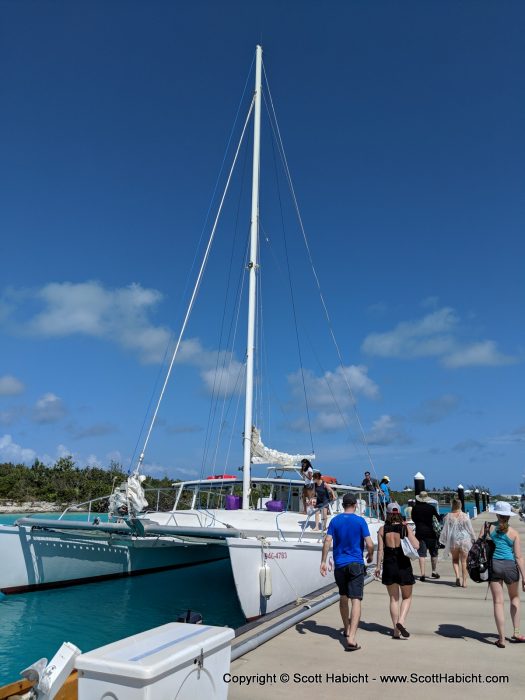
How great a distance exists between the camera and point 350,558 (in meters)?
6.37

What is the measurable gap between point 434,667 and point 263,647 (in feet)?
6.07

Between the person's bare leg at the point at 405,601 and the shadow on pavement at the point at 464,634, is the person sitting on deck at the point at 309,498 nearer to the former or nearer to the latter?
the shadow on pavement at the point at 464,634

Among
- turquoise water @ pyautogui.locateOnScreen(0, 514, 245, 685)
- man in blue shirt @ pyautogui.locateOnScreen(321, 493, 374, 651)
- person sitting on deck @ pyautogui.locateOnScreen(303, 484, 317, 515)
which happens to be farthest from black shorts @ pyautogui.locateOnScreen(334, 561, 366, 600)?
person sitting on deck @ pyautogui.locateOnScreen(303, 484, 317, 515)

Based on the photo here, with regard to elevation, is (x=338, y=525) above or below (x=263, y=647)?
above

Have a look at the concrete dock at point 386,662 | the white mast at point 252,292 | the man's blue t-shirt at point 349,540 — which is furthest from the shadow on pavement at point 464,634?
the white mast at point 252,292

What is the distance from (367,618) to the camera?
25.4 ft

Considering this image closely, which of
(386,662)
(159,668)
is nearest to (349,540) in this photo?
(386,662)

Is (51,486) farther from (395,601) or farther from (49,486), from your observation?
(395,601)

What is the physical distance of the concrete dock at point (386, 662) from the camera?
492cm

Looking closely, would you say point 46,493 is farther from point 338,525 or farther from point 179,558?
point 338,525

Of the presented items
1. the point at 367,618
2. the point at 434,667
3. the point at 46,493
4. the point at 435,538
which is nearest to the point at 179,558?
the point at 435,538

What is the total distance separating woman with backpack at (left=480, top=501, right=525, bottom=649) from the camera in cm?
602

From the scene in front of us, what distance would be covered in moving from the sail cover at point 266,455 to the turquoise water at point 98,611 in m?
3.51

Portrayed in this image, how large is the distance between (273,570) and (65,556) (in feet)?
21.4
